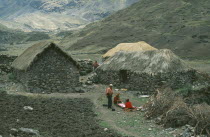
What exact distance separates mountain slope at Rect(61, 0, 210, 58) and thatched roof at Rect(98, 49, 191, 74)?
132 feet

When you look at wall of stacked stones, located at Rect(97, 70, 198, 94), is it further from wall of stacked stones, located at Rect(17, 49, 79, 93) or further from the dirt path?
wall of stacked stones, located at Rect(17, 49, 79, 93)

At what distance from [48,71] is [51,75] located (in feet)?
1.35

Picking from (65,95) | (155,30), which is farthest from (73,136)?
(155,30)

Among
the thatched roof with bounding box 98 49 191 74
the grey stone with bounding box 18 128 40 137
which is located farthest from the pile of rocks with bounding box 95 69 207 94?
the grey stone with bounding box 18 128 40 137

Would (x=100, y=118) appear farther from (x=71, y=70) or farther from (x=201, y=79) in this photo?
(x=201, y=79)

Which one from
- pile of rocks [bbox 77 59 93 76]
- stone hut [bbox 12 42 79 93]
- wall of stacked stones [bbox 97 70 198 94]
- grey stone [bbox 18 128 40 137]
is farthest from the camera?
→ pile of rocks [bbox 77 59 93 76]

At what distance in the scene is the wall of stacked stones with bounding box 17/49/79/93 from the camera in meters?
24.4

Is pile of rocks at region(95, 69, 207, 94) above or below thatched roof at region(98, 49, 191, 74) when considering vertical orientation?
below

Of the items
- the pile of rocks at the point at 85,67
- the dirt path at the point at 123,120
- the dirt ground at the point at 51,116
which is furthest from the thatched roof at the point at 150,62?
the dirt ground at the point at 51,116

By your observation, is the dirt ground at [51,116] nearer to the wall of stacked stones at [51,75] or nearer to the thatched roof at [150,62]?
the wall of stacked stones at [51,75]

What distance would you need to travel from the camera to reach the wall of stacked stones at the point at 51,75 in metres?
24.4

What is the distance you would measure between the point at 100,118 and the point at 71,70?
941cm

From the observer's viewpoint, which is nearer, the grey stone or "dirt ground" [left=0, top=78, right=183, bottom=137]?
the grey stone

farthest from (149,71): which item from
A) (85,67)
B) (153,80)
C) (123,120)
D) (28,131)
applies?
(28,131)
